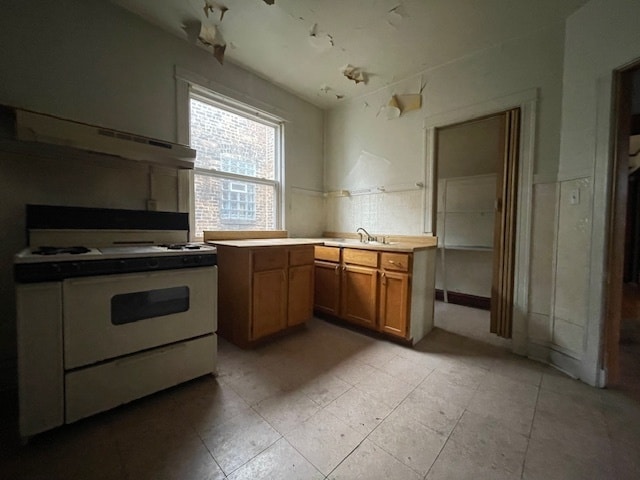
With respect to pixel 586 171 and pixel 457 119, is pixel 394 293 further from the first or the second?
pixel 457 119

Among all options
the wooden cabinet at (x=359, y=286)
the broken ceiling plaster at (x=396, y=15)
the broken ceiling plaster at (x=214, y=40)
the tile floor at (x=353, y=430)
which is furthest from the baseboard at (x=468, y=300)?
the broken ceiling plaster at (x=214, y=40)

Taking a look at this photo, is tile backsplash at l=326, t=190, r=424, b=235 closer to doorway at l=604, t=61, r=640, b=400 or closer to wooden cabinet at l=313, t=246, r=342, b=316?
wooden cabinet at l=313, t=246, r=342, b=316

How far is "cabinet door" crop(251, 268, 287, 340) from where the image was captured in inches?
86.4

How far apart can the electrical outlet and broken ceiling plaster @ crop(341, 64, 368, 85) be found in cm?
220

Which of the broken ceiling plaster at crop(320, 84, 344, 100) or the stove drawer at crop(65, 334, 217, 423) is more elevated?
the broken ceiling plaster at crop(320, 84, 344, 100)

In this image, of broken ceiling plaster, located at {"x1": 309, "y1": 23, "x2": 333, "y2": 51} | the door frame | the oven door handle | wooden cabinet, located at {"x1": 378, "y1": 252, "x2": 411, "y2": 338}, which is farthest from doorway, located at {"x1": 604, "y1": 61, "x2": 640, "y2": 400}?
the oven door handle

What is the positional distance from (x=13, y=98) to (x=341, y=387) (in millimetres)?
2829

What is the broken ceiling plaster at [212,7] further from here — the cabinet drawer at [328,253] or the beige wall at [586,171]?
the beige wall at [586,171]

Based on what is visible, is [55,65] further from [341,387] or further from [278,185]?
[341,387]

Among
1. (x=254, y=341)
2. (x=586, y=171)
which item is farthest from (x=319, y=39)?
(x=254, y=341)

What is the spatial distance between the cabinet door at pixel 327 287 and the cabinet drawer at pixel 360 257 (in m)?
0.16

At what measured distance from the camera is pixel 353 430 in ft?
A: 4.42

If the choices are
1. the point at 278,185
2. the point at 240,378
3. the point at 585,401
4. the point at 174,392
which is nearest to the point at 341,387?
the point at 240,378

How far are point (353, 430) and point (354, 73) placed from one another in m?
3.14
